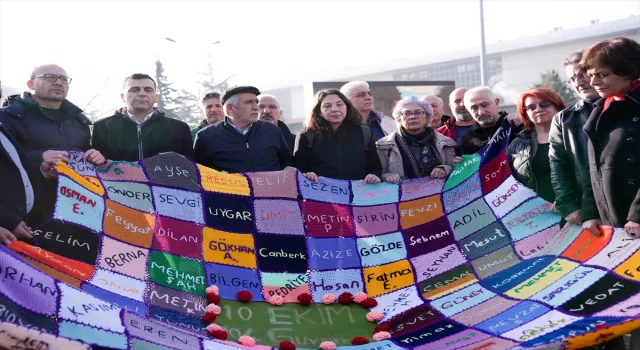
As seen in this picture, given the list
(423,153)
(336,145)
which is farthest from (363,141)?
(423,153)

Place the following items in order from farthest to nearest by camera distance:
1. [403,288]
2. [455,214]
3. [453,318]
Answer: [455,214], [403,288], [453,318]

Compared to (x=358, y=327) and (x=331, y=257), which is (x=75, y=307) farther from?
(x=331, y=257)

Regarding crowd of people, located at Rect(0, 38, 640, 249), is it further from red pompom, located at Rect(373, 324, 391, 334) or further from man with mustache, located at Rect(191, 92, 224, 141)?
man with mustache, located at Rect(191, 92, 224, 141)

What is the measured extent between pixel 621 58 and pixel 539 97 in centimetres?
103

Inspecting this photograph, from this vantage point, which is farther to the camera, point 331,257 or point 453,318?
point 331,257

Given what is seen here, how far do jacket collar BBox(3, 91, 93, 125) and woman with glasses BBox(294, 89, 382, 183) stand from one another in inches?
61.6

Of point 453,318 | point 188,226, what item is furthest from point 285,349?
point 188,226

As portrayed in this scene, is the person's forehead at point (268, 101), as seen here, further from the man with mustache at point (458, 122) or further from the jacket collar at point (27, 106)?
the jacket collar at point (27, 106)

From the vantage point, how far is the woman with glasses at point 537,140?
464 cm

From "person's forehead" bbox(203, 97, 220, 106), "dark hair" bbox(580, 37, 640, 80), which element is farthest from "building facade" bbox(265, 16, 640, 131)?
"dark hair" bbox(580, 37, 640, 80)

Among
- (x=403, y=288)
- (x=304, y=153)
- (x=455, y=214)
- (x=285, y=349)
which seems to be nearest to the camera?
(x=285, y=349)

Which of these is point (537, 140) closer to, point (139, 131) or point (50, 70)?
point (139, 131)

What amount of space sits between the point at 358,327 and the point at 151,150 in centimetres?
199

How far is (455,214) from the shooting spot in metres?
4.86
